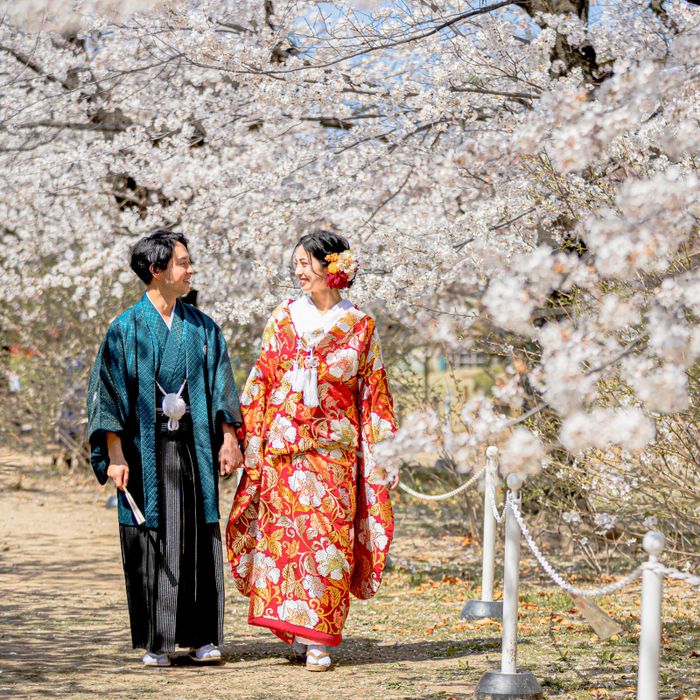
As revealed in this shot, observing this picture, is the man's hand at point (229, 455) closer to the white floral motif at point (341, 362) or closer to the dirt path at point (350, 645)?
the white floral motif at point (341, 362)

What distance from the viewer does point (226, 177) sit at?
772 centimetres

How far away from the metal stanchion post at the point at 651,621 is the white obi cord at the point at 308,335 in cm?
209

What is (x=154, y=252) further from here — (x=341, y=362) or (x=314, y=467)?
(x=314, y=467)

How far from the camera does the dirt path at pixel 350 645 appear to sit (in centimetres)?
446

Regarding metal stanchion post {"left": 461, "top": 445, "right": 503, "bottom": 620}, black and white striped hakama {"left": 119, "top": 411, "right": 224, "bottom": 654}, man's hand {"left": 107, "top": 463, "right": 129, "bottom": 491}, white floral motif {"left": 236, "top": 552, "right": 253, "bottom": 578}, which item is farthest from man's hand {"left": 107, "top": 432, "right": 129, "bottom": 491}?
metal stanchion post {"left": 461, "top": 445, "right": 503, "bottom": 620}

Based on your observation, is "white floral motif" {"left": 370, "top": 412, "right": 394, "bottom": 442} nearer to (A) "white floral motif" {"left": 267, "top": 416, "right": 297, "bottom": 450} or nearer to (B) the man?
(A) "white floral motif" {"left": 267, "top": 416, "right": 297, "bottom": 450}

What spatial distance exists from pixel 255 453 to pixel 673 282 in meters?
2.53

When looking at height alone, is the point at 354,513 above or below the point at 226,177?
below

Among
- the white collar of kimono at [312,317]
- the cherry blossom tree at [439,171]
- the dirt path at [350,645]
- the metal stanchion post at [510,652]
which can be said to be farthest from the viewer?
the white collar of kimono at [312,317]

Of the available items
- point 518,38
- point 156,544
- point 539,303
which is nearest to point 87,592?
point 156,544

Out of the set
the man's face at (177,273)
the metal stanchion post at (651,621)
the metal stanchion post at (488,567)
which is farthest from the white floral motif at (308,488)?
the metal stanchion post at (651,621)

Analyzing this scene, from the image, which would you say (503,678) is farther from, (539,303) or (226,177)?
(226,177)

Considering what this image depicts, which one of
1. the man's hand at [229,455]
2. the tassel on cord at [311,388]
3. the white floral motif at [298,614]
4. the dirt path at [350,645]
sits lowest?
the dirt path at [350,645]

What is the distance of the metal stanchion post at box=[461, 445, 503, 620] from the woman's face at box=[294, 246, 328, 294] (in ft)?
3.53
